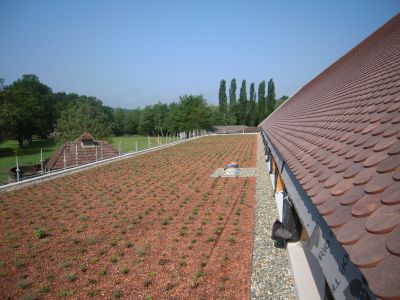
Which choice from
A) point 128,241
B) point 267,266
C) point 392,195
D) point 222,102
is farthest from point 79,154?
point 222,102

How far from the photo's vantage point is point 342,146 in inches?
95.4

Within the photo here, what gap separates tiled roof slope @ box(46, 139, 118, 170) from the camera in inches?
756

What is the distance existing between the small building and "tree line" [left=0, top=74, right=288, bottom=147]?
39.9 feet

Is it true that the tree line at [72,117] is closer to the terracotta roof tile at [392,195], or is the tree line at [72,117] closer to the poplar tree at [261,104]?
the poplar tree at [261,104]

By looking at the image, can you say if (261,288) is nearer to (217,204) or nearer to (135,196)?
(217,204)

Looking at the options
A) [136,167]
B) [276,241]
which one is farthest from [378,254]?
[136,167]

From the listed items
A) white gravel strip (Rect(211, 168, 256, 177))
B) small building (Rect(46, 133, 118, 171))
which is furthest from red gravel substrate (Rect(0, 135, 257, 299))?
small building (Rect(46, 133, 118, 171))

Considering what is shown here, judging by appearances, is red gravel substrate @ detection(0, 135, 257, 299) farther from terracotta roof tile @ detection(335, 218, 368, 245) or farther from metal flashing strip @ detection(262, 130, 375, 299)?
terracotta roof tile @ detection(335, 218, 368, 245)

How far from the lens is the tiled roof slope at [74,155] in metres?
19.2

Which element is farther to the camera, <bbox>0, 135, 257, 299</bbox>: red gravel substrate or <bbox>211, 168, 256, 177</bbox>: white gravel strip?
<bbox>211, 168, 256, 177</bbox>: white gravel strip

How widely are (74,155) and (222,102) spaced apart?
64.1 meters

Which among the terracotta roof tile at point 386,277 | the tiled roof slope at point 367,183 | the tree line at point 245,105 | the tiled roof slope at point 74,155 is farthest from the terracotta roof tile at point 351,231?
the tree line at point 245,105

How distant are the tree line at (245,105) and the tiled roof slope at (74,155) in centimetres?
5744

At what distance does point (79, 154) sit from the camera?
21.1 metres
